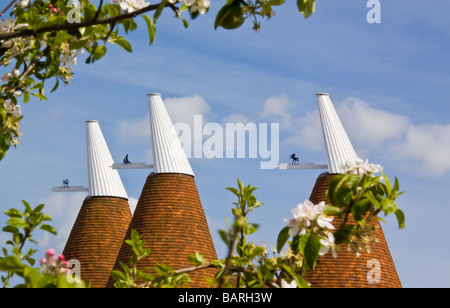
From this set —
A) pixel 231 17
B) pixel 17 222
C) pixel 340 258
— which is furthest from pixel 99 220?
pixel 231 17

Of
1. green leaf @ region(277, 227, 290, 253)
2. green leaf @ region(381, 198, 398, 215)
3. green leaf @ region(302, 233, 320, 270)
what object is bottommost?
green leaf @ region(302, 233, 320, 270)

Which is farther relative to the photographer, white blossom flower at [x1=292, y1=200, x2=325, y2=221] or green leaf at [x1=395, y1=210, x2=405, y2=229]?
green leaf at [x1=395, y1=210, x2=405, y2=229]

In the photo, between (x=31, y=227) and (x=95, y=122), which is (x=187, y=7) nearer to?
(x=31, y=227)

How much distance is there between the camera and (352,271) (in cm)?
1318

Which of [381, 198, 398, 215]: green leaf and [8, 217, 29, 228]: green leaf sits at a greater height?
[381, 198, 398, 215]: green leaf

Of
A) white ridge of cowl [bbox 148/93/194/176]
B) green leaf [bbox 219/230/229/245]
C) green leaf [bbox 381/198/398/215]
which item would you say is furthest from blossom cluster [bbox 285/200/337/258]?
white ridge of cowl [bbox 148/93/194/176]

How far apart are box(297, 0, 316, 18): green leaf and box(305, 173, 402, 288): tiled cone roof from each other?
1047cm

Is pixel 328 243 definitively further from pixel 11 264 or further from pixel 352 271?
pixel 352 271

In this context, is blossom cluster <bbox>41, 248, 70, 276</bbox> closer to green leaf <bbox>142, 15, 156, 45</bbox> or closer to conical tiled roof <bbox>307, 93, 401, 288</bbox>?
green leaf <bbox>142, 15, 156, 45</bbox>

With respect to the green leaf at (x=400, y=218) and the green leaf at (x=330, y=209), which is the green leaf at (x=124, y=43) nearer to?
the green leaf at (x=330, y=209)

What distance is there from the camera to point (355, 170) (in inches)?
121

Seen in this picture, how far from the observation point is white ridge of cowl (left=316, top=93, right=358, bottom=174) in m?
14.7

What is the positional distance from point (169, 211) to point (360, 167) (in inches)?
450
